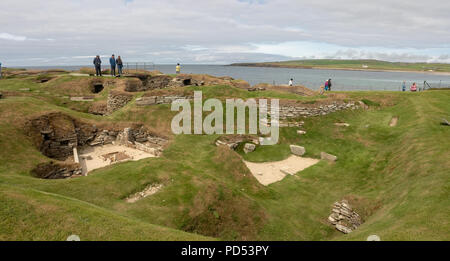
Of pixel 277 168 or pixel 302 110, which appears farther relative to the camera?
pixel 302 110

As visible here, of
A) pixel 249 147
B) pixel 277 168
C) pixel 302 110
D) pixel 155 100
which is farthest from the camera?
pixel 155 100

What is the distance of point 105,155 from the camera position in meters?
22.0

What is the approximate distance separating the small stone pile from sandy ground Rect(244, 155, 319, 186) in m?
5.05

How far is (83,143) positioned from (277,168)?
17.6m

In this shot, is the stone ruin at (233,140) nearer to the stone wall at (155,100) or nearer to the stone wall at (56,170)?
the stone wall at (155,100)

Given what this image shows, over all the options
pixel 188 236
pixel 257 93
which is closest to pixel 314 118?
pixel 257 93

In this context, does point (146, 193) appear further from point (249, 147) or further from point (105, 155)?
point (249, 147)

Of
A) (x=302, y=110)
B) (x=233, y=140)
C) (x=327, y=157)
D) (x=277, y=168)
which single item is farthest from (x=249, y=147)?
(x=302, y=110)

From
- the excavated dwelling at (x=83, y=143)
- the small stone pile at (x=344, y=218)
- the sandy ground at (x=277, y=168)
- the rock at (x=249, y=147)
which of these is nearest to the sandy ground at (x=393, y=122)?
the sandy ground at (x=277, y=168)

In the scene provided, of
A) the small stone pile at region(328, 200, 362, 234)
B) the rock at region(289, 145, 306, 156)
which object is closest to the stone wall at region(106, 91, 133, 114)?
the rock at region(289, 145, 306, 156)

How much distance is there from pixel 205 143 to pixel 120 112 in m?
10.9

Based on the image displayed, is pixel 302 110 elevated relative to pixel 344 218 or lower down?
elevated
